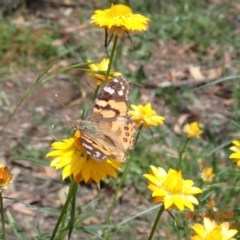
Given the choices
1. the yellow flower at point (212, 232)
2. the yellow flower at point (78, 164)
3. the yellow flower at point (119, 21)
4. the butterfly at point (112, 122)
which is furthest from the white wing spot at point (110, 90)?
the yellow flower at point (212, 232)

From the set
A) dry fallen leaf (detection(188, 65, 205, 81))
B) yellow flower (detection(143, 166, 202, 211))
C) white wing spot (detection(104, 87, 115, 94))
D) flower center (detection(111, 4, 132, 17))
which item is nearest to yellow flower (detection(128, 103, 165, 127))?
flower center (detection(111, 4, 132, 17))

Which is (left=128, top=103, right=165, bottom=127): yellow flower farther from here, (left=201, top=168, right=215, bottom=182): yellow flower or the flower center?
the flower center

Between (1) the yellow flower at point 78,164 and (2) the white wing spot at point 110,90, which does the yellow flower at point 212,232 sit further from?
(2) the white wing spot at point 110,90

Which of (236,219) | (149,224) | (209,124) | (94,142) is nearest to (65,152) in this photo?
(94,142)

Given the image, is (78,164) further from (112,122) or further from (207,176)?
(207,176)

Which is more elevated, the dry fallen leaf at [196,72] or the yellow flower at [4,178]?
the dry fallen leaf at [196,72]

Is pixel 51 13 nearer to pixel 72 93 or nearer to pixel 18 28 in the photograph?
pixel 18 28
